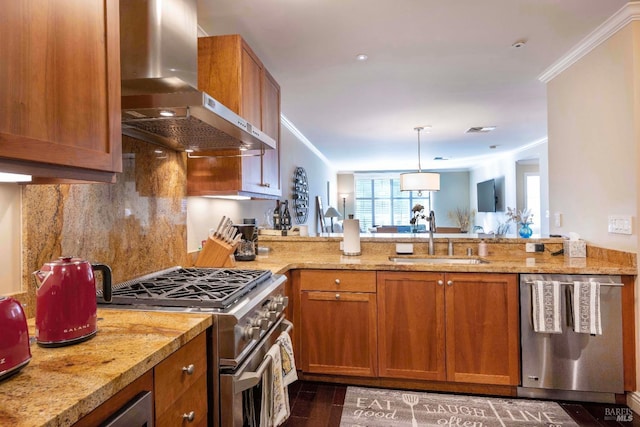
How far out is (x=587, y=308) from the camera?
2.09m

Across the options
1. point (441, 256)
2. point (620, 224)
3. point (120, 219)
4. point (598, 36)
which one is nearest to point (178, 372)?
point (120, 219)

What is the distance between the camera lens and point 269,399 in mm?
1599

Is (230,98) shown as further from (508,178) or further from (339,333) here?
(508,178)

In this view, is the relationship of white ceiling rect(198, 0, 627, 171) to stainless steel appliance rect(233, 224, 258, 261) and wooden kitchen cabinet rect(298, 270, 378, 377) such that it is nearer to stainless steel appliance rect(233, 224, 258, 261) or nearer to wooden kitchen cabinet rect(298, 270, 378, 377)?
stainless steel appliance rect(233, 224, 258, 261)

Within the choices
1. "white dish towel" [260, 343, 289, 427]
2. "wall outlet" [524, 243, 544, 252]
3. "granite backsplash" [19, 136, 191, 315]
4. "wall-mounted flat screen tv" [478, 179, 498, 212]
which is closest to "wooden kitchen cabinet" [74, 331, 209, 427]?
"white dish towel" [260, 343, 289, 427]

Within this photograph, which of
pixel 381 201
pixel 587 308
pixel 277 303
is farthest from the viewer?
pixel 381 201

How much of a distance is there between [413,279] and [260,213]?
6.43ft

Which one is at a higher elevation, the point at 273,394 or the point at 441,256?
the point at 441,256

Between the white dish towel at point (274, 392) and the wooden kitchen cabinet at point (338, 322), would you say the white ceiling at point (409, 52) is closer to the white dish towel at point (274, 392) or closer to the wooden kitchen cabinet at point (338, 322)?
the wooden kitchen cabinet at point (338, 322)

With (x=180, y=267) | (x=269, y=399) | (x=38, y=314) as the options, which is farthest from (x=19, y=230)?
(x=269, y=399)

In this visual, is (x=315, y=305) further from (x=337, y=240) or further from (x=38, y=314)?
(x=38, y=314)

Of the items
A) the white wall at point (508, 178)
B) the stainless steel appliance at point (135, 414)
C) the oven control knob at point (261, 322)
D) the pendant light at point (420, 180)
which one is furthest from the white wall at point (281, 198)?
the white wall at point (508, 178)

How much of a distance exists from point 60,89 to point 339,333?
2083 mm

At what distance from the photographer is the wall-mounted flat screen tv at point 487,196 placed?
7989 mm
